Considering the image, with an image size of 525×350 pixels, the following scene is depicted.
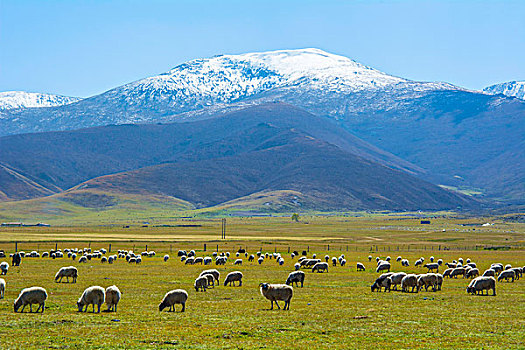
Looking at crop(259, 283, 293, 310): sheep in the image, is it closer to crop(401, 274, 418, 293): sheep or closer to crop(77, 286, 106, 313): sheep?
crop(77, 286, 106, 313): sheep

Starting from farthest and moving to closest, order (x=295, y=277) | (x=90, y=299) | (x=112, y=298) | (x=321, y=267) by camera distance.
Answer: (x=321, y=267) → (x=295, y=277) → (x=112, y=298) → (x=90, y=299)

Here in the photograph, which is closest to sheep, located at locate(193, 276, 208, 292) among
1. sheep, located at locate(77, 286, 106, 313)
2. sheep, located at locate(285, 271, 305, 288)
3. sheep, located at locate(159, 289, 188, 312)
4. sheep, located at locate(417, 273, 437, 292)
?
sheep, located at locate(285, 271, 305, 288)

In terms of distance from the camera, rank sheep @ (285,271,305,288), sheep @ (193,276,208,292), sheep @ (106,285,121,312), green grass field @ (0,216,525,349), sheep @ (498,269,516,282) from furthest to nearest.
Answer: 1. sheep @ (498,269,516,282)
2. sheep @ (285,271,305,288)
3. sheep @ (193,276,208,292)
4. sheep @ (106,285,121,312)
5. green grass field @ (0,216,525,349)

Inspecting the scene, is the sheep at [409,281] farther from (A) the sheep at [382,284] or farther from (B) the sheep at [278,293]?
(B) the sheep at [278,293]

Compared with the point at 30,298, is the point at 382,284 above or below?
below

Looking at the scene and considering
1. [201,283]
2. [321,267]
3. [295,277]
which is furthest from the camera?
[321,267]

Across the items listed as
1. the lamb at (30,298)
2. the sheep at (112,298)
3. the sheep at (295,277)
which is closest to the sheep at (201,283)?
the sheep at (295,277)

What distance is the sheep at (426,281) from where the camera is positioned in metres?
36.9

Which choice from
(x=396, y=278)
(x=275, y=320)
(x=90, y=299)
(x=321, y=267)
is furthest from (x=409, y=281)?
(x=90, y=299)

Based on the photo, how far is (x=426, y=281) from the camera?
37.3 m

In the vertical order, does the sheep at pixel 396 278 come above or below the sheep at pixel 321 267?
above

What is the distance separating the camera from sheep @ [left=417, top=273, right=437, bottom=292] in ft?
121

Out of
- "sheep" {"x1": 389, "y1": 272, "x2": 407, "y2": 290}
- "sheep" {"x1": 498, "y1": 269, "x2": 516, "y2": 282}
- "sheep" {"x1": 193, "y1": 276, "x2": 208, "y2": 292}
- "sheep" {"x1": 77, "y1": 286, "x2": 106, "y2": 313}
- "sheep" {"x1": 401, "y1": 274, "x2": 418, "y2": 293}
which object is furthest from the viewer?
"sheep" {"x1": 498, "y1": 269, "x2": 516, "y2": 282}

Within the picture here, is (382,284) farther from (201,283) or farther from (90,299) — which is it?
(90,299)
